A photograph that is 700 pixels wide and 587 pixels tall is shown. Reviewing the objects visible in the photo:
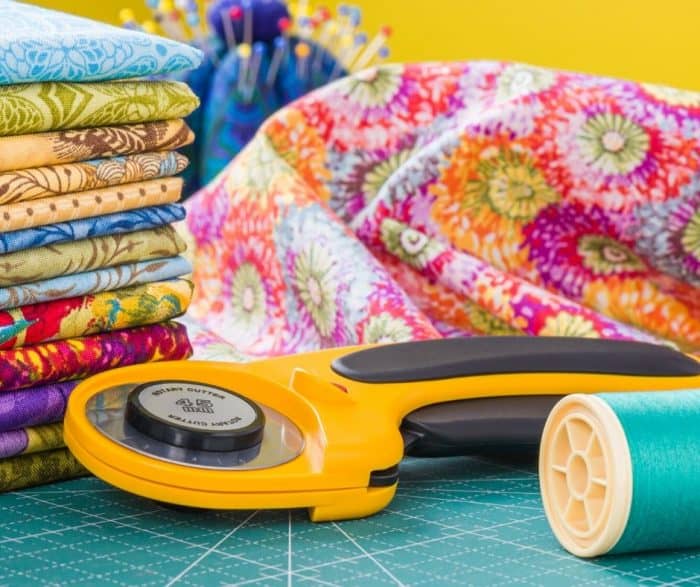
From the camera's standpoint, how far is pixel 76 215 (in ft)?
2.46

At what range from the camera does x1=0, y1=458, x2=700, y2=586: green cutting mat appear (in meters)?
0.59

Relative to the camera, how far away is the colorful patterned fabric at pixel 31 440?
2.40 ft

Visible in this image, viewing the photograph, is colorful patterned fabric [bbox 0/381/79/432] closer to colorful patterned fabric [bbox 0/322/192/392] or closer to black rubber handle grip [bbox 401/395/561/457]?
colorful patterned fabric [bbox 0/322/192/392]

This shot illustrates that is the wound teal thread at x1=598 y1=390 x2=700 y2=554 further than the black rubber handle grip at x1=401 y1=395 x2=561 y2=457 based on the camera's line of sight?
No

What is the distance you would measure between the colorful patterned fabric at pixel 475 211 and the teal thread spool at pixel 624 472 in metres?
0.51

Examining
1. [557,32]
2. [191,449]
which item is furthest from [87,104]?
[557,32]

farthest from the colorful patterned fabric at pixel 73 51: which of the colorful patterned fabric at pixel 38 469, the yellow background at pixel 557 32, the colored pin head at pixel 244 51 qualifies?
the yellow background at pixel 557 32

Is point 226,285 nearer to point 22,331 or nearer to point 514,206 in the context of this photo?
point 514,206

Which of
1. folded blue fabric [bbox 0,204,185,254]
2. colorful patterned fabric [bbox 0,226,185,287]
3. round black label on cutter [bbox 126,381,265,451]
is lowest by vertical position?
round black label on cutter [bbox 126,381,265,451]

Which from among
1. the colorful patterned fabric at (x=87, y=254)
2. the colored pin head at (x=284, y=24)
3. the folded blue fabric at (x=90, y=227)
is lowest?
the colorful patterned fabric at (x=87, y=254)

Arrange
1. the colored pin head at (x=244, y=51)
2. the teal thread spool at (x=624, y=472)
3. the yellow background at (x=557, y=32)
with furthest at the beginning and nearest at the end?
the yellow background at (x=557, y=32), the colored pin head at (x=244, y=51), the teal thread spool at (x=624, y=472)

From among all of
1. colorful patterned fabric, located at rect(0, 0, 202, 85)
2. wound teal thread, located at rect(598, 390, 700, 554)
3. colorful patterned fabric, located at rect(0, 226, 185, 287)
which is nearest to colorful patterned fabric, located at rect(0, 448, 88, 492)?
colorful patterned fabric, located at rect(0, 226, 185, 287)

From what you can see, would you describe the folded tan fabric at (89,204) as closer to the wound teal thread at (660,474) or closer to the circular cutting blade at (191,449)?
the circular cutting blade at (191,449)

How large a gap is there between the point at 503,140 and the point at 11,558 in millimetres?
756
